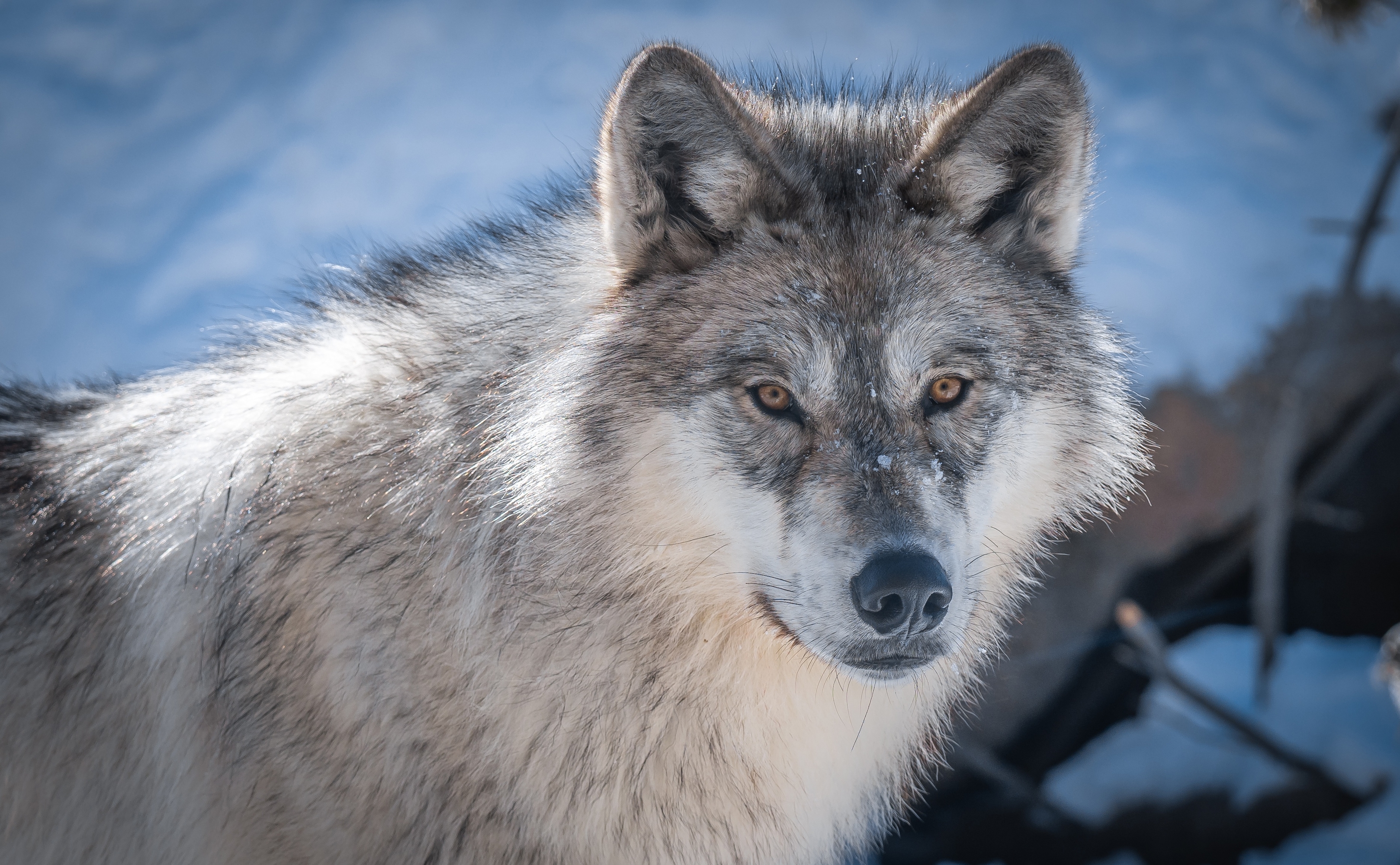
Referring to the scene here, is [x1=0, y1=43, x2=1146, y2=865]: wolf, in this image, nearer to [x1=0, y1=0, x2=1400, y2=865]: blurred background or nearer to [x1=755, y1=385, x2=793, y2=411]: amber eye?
[x1=755, y1=385, x2=793, y2=411]: amber eye

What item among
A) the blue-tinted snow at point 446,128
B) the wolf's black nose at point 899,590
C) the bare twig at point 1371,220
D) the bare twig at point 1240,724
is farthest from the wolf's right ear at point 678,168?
the bare twig at point 1371,220

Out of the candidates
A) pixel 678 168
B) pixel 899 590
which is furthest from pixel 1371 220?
pixel 899 590

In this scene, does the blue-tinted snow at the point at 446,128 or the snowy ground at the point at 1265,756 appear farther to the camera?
the blue-tinted snow at the point at 446,128

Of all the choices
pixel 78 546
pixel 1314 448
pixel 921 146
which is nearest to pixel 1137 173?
pixel 1314 448

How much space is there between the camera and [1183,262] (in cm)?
547

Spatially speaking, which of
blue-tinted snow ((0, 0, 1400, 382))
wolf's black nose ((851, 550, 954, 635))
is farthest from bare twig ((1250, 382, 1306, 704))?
wolf's black nose ((851, 550, 954, 635))

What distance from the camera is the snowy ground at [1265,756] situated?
14.2 ft

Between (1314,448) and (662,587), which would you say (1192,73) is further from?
(662,587)

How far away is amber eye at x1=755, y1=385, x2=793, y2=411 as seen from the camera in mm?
1873

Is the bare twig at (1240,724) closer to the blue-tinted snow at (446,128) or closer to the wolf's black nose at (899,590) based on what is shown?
the blue-tinted snow at (446,128)

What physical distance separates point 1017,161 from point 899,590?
1.20m

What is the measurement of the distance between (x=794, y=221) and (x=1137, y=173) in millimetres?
5072

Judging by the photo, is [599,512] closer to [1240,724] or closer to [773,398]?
[773,398]

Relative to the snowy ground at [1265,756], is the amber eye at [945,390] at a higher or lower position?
higher
